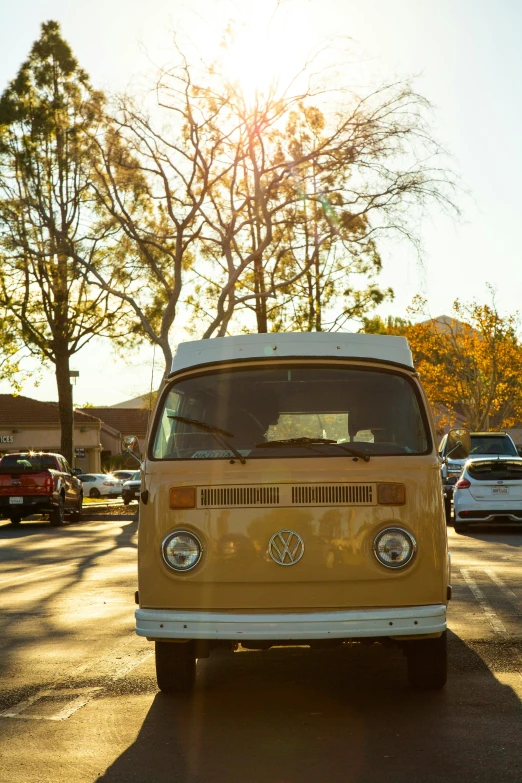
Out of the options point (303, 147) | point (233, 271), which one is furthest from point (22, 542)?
point (303, 147)

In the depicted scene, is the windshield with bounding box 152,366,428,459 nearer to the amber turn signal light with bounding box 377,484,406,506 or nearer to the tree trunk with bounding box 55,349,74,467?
the amber turn signal light with bounding box 377,484,406,506

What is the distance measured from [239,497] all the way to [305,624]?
0.84 metres

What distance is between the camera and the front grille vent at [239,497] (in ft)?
21.9

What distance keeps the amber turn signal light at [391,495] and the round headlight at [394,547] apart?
0.15 meters

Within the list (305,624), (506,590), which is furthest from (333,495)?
(506,590)

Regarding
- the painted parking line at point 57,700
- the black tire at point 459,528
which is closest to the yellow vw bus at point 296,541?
the painted parking line at point 57,700

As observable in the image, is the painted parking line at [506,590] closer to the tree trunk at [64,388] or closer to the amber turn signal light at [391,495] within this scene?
the amber turn signal light at [391,495]

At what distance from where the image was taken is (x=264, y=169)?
2891 centimetres

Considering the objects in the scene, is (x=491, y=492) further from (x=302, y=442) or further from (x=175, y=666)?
(x=302, y=442)

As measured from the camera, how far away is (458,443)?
7.92 metres

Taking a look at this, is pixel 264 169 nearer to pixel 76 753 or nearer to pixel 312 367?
pixel 312 367

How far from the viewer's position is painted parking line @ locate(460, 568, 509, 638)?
32.1ft

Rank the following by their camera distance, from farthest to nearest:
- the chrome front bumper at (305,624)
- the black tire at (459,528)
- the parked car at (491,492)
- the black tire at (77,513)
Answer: the black tire at (77,513) < the black tire at (459,528) < the parked car at (491,492) < the chrome front bumper at (305,624)

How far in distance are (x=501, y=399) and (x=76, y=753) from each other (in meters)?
55.6
